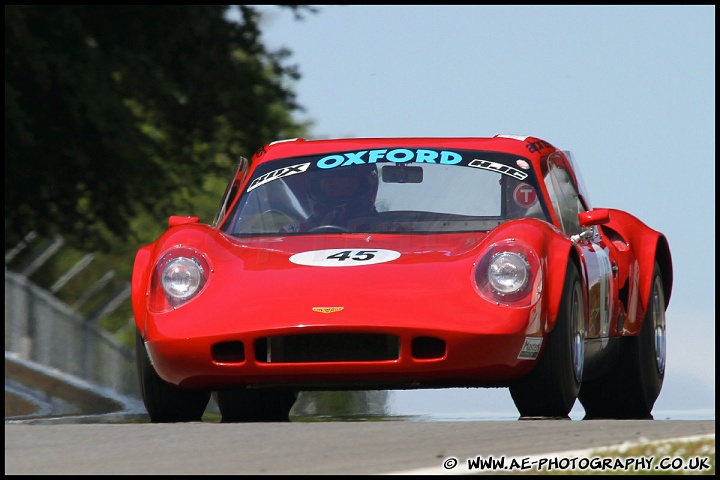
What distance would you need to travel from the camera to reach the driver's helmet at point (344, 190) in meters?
9.05

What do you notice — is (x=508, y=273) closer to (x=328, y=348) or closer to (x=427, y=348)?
(x=427, y=348)

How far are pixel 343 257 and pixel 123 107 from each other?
14488 millimetres

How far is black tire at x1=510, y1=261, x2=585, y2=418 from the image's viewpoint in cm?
793

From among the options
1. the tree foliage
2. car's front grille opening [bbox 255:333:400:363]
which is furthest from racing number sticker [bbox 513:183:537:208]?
the tree foliage

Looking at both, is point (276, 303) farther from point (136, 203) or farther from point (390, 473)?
point (136, 203)

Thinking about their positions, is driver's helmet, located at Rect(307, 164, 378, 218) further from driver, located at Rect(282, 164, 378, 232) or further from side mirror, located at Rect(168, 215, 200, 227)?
side mirror, located at Rect(168, 215, 200, 227)

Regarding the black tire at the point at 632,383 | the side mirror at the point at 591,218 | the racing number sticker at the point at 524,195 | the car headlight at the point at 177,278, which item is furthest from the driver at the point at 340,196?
the black tire at the point at 632,383

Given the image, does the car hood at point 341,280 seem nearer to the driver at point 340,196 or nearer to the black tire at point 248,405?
the driver at point 340,196

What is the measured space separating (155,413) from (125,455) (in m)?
2.18

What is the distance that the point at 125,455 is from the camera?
629cm

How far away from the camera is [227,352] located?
7.93 m

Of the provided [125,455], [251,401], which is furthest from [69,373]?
[125,455]

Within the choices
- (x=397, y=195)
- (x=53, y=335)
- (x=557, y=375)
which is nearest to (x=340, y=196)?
(x=397, y=195)

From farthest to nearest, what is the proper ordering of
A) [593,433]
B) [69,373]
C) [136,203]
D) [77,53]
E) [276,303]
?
1. [136,203]
2. [77,53]
3. [69,373]
4. [276,303]
5. [593,433]
